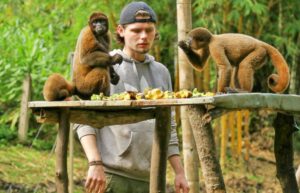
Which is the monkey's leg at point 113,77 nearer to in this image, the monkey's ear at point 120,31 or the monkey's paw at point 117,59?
the monkey's paw at point 117,59

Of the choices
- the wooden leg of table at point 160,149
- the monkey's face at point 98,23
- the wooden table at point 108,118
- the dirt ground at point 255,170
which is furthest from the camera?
the dirt ground at point 255,170

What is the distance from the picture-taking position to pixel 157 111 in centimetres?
452

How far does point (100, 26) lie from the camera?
15.8ft

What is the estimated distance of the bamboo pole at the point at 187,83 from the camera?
564 centimetres

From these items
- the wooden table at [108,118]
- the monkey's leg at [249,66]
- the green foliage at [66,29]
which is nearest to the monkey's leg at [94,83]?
the wooden table at [108,118]

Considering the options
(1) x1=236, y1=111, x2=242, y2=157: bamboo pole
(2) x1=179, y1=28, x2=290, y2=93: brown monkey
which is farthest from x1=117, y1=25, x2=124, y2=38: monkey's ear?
(1) x1=236, y1=111, x2=242, y2=157: bamboo pole

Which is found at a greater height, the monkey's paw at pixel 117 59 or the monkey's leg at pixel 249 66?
the monkey's paw at pixel 117 59

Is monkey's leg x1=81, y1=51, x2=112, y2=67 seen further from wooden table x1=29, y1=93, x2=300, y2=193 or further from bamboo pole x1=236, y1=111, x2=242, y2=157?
bamboo pole x1=236, y1=111, x2=242, y2=157

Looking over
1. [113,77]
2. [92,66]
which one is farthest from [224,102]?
Answer: [92,66]

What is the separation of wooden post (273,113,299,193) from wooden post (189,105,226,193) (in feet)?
3.68

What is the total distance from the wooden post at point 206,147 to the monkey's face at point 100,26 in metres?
1.21

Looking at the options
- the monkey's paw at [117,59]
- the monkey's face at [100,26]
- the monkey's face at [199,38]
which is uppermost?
the monkey's face at [100,26]

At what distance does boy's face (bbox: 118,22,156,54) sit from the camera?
14.9ft

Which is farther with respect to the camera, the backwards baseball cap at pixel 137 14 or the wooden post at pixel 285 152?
the wooden post at pixel 285 152
